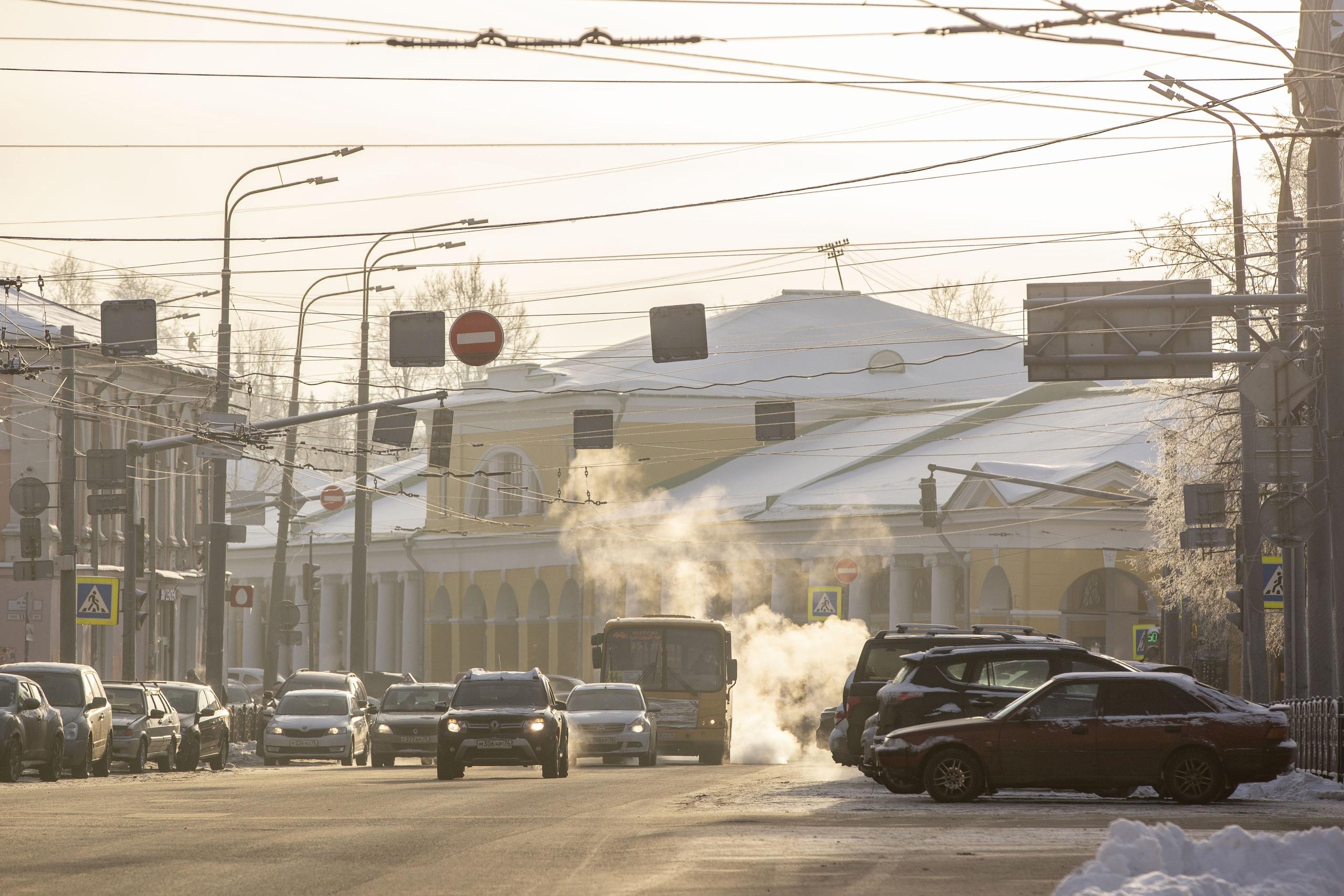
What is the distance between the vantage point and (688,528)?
69125mm

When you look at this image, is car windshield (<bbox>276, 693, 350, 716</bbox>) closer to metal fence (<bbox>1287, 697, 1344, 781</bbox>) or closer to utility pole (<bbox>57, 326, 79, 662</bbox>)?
utility pole (<bbox>57, 326, 79, 662</bbox>)

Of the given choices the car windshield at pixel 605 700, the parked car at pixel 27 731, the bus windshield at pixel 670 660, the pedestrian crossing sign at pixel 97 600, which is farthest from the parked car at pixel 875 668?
the bus windshield at pixel 670 660

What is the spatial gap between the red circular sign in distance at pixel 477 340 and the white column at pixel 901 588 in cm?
3465

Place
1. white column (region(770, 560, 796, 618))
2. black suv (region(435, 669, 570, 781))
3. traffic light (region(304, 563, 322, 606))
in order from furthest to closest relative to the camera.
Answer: white column (region(770, 560, 796, 618)) < traffic light (region(304, 563, 322, 606)) < black suv (region(435, 669, 570, 781))

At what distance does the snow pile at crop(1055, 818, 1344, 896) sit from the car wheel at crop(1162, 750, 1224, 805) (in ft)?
25.4

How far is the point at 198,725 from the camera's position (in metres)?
32.9

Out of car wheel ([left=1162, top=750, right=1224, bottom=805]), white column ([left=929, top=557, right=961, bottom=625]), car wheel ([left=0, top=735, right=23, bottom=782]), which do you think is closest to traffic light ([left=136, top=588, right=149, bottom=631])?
car wheel ([left=0, top=735, right=23, bottom=782])

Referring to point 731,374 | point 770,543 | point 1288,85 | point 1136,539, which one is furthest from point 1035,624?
point 1288,85

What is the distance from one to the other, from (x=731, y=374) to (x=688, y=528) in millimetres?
9741

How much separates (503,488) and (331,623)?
45.2 feet

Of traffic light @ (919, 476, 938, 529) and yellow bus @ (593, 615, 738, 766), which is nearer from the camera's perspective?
yellow bus @ (593, 615, 738, 766)

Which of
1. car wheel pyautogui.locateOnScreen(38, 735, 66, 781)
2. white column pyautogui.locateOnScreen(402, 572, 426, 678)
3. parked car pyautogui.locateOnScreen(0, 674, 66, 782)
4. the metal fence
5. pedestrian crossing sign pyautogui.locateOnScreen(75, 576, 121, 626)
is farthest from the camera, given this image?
white column pyautogui.locateOnScreen(402, 572, 426, 678)

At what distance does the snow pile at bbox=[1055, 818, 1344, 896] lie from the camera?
11.0m

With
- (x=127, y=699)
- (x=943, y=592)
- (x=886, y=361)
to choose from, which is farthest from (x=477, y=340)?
(x=886, y=361)
